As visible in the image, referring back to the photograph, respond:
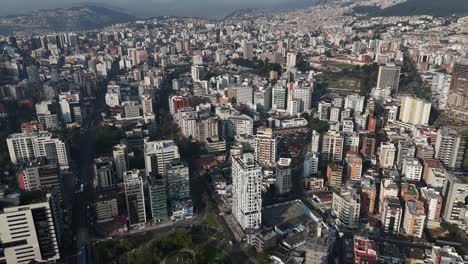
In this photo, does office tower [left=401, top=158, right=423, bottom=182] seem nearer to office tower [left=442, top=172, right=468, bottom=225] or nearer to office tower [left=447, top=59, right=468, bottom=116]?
office tower [left=442, top=172, right=468, bottom=225]

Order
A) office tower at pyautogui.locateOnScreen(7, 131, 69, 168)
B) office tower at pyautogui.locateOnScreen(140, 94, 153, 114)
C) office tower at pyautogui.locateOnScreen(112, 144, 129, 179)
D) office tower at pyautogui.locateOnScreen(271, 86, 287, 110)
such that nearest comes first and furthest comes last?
office tower at pyautogui.locateOnScreen(112, 144, 129, 179) → office tower at pyautogui.locateOnScreen(7, 131, 69, 168) → office tower at pyautogui.locateOnScreen(140, 94, 153, 114) → office tower at pyautogui.locateOnScreen(271, 86, 287, 110)

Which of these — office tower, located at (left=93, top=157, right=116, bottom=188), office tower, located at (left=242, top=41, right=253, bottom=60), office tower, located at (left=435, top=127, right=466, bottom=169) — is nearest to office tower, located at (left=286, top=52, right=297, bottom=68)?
office tower, located at (left=242, top=41, right=253, bottom=60)

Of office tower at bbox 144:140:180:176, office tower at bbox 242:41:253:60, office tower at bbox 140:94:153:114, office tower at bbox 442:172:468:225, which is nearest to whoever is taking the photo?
office tower at bbox 442:172:468:225

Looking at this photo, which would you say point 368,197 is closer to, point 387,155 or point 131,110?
point 387,155

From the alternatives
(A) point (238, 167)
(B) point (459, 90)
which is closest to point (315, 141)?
(A) point (238, 167)

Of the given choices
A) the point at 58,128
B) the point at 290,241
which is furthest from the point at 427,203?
the point at 58,128

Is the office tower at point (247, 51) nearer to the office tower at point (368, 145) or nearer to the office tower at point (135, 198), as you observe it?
the office tower at point (368, 145)

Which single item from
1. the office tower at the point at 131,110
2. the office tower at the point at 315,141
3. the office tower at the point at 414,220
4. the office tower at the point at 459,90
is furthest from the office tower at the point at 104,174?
the office tower at the point at 459,90
